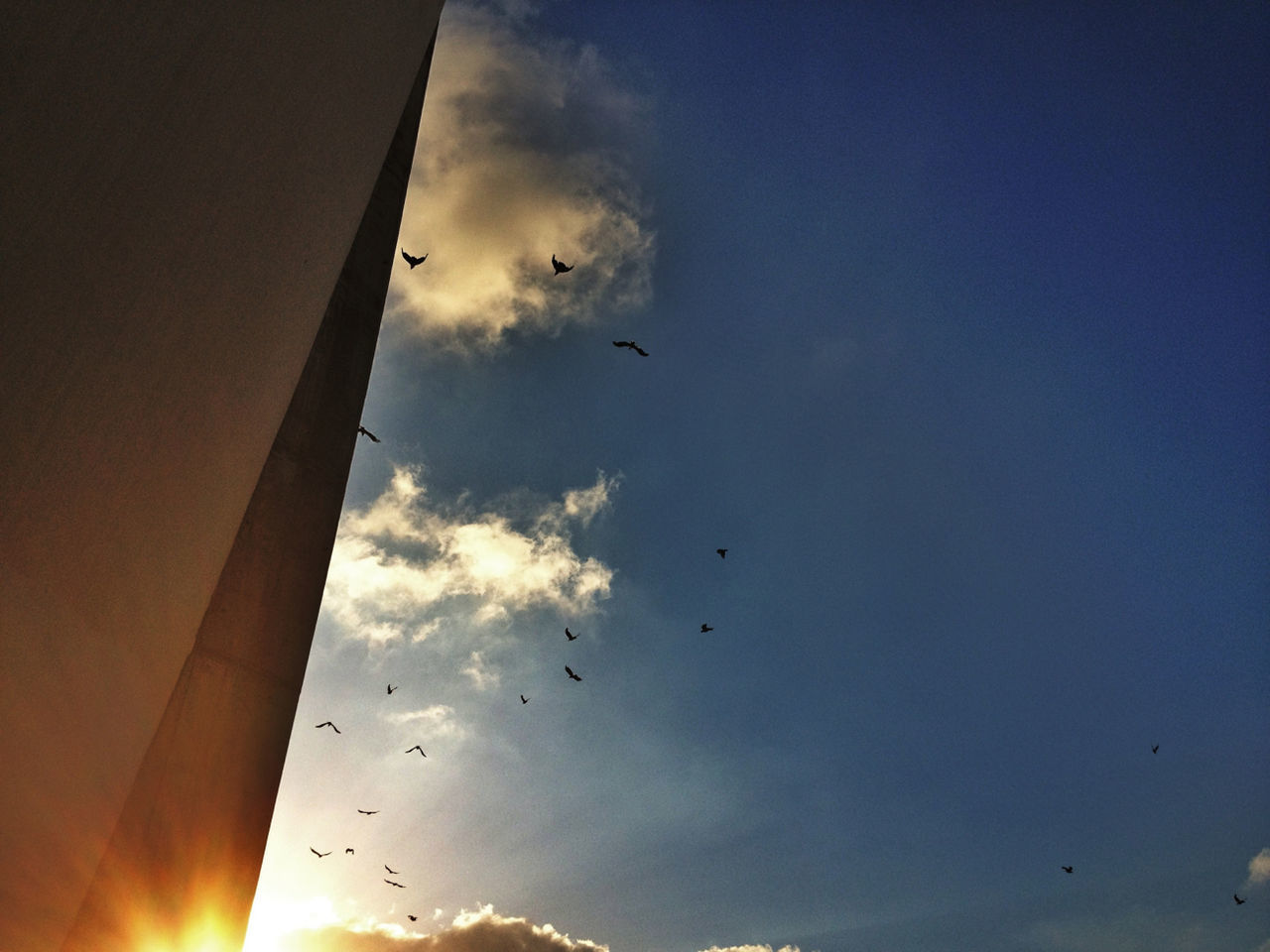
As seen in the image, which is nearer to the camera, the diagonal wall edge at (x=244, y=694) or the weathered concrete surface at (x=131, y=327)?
the weathered concrete surface at (x=131, y=327)

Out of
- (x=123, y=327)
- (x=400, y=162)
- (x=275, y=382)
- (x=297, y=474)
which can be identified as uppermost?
(x=400, y=162)

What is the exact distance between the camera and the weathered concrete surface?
5.01ft

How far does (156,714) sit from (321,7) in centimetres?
256

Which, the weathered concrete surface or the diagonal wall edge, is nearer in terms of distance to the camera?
the weathered concrete surface

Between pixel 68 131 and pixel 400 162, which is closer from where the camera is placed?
pixel 68 131

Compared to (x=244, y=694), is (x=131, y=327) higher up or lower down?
lower down

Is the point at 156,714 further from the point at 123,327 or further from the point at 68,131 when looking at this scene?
the point at 68,131

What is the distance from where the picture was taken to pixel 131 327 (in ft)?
6.07

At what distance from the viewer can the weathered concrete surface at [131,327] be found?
153 cm

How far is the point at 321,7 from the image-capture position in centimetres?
264

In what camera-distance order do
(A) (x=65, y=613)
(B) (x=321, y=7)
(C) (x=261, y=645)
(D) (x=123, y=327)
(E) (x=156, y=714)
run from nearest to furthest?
(D) (x=123, y=327) < (A) (x=65, y=613) < (B) (x=321, y=7) < (E) (x=156, y=714) < (C) (x=261, y=645)

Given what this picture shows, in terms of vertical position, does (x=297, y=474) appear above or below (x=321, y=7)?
above

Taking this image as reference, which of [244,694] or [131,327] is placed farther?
[244,694]

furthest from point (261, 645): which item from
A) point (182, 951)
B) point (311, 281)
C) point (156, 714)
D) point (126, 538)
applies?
point (126, 538)
